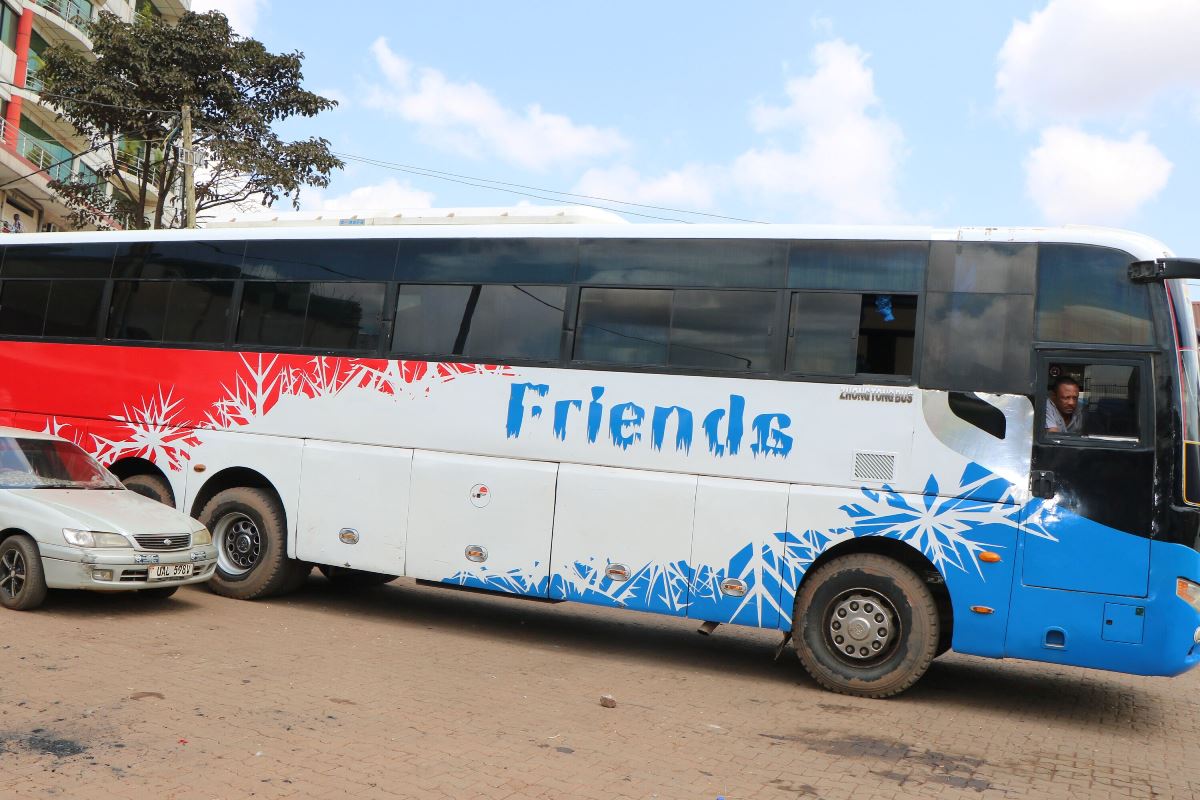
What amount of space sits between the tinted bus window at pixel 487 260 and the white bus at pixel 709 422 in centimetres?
3

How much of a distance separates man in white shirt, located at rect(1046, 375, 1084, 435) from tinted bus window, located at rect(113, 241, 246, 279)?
8.13 metres

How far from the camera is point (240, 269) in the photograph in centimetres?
1137

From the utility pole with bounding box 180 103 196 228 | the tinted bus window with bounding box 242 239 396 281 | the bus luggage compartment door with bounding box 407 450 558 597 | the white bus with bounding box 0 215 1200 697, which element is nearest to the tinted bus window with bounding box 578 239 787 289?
the white bus with bounding box 0 215 1200 697

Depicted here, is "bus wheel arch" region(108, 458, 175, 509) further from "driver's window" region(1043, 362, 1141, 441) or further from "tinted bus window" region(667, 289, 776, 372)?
"driver's window" region(1043, 362, 1141, 441)

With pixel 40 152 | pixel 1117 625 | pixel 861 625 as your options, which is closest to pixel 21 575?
pixel 861 625

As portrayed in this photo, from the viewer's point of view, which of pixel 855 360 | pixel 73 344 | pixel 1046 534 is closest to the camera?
pixel 1046 534

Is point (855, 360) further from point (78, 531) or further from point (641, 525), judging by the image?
point (78, 531)

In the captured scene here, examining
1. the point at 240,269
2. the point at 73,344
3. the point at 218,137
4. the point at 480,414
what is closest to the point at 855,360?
the point at 480,414

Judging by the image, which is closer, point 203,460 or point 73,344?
point 203,460

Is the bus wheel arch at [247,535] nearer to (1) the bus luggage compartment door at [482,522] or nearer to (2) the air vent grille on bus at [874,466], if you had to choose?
(1) the bus luggage compartment door at [482,522]

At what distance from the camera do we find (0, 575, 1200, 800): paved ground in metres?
5.55

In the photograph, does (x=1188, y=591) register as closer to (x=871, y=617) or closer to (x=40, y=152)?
(x=871, y=617)

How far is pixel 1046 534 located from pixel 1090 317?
1.66 m

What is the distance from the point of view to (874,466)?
8.41 meters
